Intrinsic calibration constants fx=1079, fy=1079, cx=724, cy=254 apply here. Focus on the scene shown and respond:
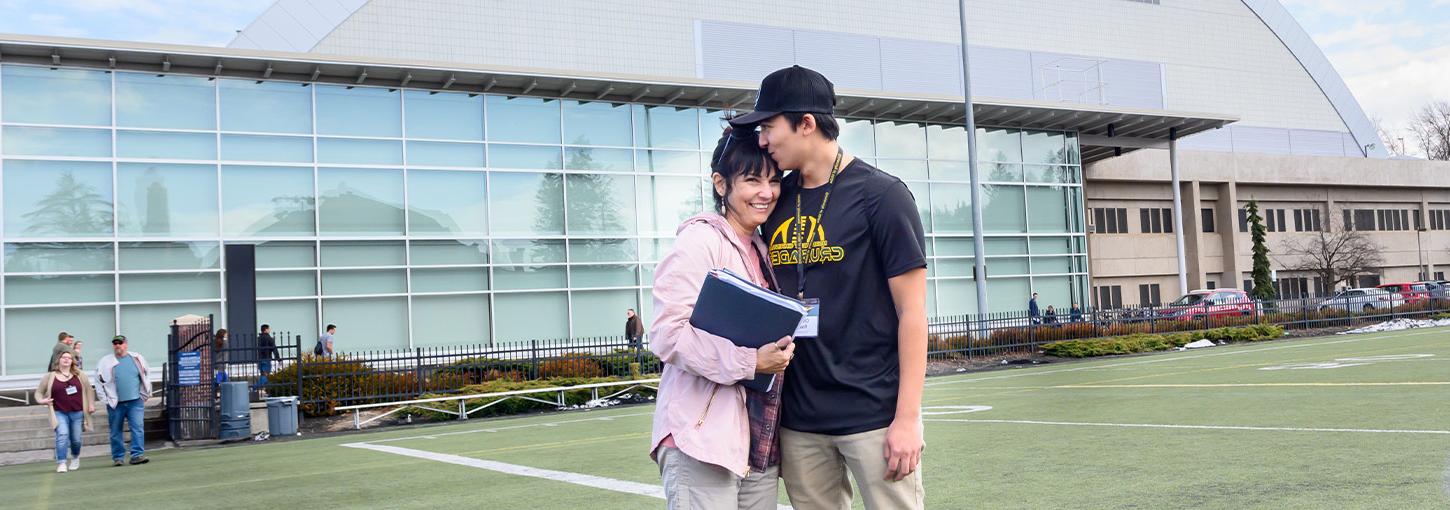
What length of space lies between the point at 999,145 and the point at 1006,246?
146 inches

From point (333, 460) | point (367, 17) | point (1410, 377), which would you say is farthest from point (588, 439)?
point (367, 17)

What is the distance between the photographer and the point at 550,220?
101 feet

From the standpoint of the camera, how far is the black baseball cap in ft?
11.2

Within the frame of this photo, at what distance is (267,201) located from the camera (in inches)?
1073

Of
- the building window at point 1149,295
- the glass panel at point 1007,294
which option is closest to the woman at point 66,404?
the glass panel at point 1007,294

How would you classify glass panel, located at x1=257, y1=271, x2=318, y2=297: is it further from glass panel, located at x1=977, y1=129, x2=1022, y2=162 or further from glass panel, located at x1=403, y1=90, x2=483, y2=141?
glass panel, located at x1=977, y1=129, x2=1022, y2=162

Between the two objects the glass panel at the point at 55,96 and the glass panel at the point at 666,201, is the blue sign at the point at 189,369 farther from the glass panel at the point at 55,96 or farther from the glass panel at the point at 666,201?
the glass panel at the point at 666,201

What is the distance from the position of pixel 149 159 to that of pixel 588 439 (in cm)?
1845

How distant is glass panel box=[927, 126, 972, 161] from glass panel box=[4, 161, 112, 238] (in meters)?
25.1

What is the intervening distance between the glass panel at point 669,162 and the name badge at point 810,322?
28969mm

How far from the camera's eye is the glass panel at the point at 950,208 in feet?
123

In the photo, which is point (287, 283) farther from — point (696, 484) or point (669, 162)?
point (696, 484)

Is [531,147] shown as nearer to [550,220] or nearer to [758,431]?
[550,220]

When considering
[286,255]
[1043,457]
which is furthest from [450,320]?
[1043,457]
